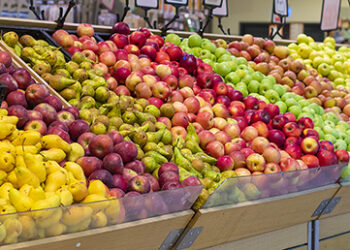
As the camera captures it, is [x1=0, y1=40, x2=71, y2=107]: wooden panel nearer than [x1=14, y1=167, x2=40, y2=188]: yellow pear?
No

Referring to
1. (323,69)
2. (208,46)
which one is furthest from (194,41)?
(323,69)

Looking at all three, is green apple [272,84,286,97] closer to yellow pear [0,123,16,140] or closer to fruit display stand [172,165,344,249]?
fruit display stand [172,165,344,249]

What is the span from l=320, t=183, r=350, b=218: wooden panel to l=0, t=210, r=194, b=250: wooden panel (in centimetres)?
104

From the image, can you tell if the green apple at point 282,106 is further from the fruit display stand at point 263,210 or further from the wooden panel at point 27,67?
the wooden panel at point 27,67

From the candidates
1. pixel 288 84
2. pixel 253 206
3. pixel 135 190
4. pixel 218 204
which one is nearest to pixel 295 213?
pixel 253 206

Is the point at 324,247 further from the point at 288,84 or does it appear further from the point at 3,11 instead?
the point at 3,11

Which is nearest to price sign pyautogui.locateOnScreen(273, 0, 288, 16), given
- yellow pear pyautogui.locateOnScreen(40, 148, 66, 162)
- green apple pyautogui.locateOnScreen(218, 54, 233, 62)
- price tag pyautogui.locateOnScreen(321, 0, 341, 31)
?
price tag pyautogui.locateOnScreen(321, 0, 341, 31)

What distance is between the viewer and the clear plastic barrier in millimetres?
1624

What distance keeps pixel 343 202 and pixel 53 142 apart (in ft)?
5.15

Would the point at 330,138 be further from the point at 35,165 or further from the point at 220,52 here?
the point at 35,165

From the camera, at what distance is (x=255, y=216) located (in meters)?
1.82

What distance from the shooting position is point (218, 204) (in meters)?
1.64

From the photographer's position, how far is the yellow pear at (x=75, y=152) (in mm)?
1662

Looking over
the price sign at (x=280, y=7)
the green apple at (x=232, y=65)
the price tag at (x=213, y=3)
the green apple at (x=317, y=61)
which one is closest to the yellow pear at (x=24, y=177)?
the green apple at (x=232, y=65)
